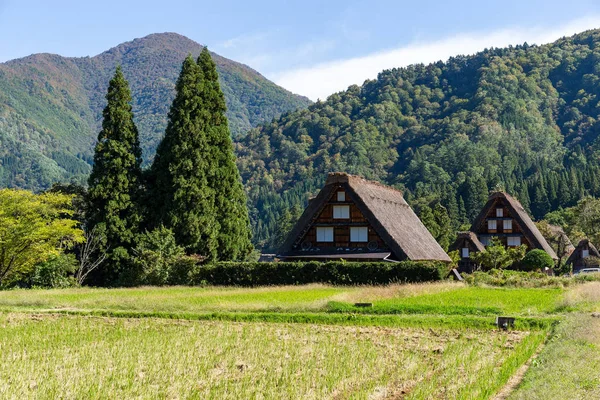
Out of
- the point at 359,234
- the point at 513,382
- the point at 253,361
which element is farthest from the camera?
the point at 359,234

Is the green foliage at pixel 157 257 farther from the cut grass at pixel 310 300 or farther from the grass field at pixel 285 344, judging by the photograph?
the grass field at pixel 285 344

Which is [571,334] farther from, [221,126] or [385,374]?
[221,126]

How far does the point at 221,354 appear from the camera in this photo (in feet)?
47.1

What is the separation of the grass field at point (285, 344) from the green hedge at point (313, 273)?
4.04 m

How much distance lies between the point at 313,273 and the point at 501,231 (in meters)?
34.1

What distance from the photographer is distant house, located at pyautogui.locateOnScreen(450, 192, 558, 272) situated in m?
60.4

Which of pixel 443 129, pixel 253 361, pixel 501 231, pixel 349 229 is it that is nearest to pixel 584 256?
pixel 501 231

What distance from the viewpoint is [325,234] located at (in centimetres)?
4056

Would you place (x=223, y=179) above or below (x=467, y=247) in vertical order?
above

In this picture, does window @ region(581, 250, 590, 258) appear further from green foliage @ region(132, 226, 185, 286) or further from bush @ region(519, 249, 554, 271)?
green foliage @ region(132, 226, 185, 286)

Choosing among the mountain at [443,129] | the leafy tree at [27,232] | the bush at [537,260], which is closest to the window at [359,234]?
the leafy tree at [27,232]

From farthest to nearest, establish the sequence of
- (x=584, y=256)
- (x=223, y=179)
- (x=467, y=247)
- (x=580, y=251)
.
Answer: (x=467, y=247) < (x=580, y=251) < (x=584, y=256) < (x=223, y=179)

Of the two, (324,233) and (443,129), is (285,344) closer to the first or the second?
(324,233)

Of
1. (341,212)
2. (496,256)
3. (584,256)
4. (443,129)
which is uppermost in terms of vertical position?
(443,129)
